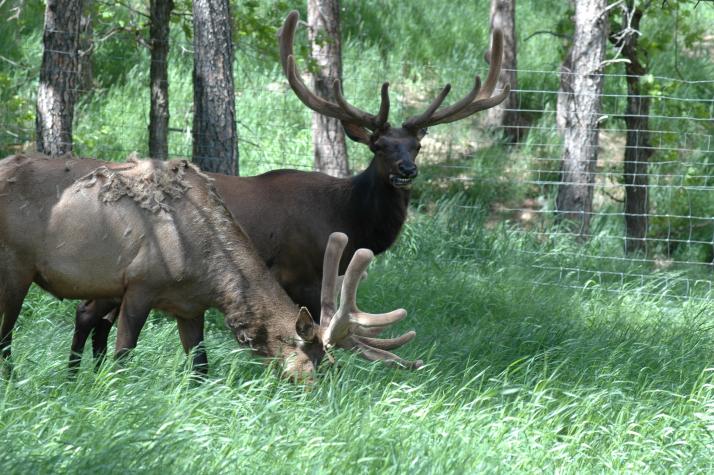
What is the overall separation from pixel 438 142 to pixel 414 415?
10.2 metres

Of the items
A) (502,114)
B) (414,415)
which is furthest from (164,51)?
(502,114)

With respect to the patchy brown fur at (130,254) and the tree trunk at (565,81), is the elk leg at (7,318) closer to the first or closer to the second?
the patchy brown fur at (130,254)

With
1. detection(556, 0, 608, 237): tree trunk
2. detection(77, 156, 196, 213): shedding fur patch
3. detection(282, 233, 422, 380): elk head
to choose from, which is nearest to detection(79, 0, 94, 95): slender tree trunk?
detection(77, 156, 196, 213): shedding fur patch

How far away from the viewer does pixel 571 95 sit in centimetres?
1061

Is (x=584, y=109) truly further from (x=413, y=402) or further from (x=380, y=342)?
(x=413, y=402)

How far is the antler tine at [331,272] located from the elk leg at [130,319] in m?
1.00

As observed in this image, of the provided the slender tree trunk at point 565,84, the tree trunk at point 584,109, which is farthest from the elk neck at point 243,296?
the slender tree trunk at point 565,84

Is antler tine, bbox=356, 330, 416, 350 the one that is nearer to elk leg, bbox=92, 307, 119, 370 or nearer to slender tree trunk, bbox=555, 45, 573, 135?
elk leg, bbox=92, 307, 119, 370

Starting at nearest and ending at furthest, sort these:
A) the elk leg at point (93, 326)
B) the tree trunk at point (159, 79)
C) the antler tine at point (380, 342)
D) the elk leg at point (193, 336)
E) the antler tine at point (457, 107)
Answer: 1. the antler tine at point (380, 342)
2. the elk leg at point (193, 336)
3. the elk leg at point (93, 326)
4. the antler tine at point (457, 107)
5. the tree trunk at point (159, 79)

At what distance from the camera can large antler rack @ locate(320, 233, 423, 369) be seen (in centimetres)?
544

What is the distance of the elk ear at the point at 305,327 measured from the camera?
537 centimetres

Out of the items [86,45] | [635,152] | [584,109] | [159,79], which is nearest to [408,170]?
[159,79]

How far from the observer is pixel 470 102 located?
801 cm

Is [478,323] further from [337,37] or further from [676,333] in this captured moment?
[337,37]
